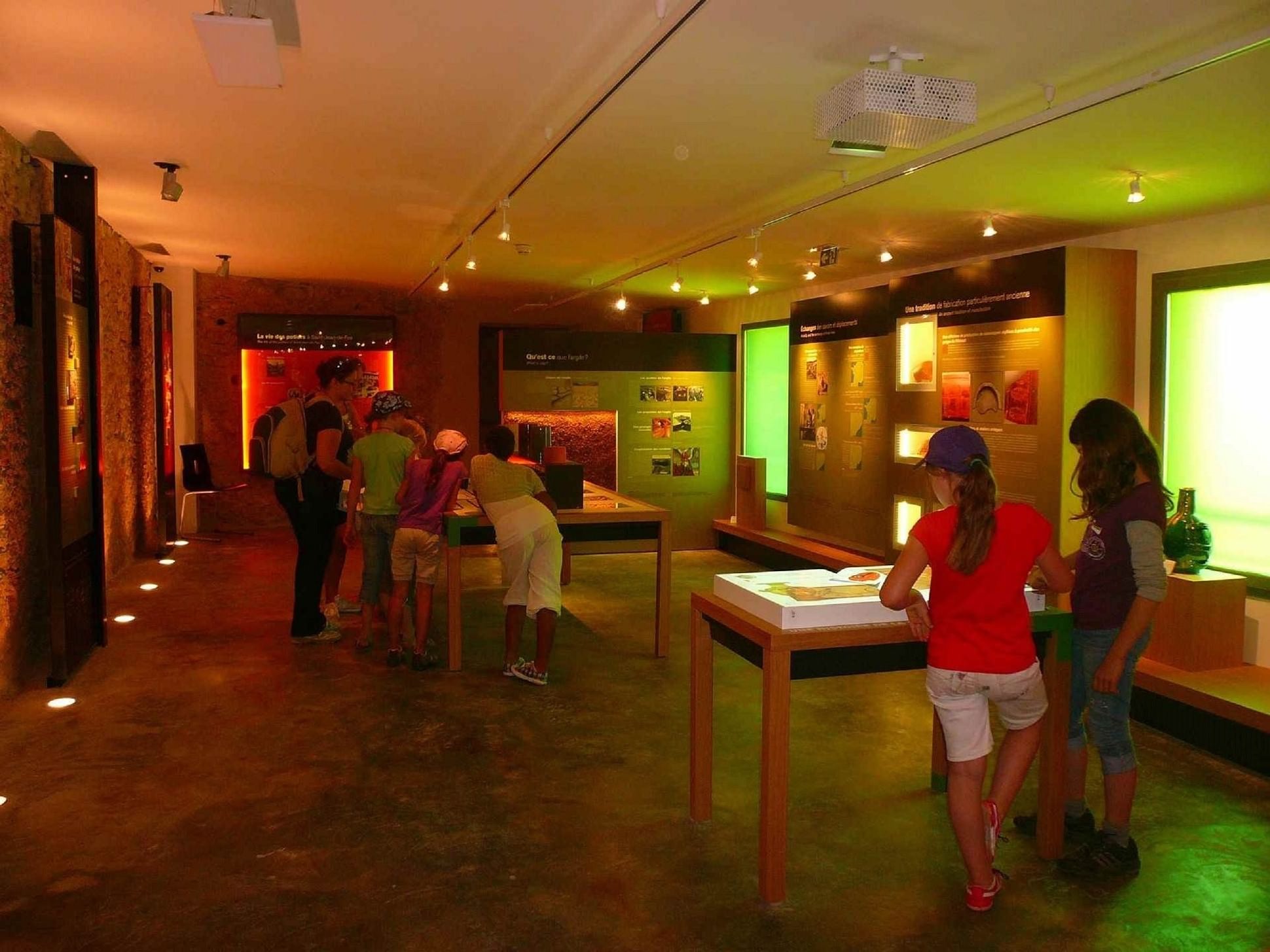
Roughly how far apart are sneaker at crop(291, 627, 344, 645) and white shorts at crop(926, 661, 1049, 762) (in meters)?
4.61

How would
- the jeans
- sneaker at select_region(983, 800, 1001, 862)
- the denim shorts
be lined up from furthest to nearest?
1. the jeans
2. the denim shorts
3. sneaker at select_region(983, 800, 1001, 862)

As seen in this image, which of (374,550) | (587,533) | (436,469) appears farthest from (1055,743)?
(374,550)

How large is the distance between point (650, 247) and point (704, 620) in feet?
17.0

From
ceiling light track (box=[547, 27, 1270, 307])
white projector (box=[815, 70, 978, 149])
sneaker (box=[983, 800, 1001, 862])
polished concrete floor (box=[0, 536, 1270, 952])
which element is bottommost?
polished concrete floor (box=[0, 536, 1270, 952])

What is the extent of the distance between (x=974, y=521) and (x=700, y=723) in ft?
4.66

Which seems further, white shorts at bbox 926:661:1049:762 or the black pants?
the black pants

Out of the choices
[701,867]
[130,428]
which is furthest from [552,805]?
[130,428]

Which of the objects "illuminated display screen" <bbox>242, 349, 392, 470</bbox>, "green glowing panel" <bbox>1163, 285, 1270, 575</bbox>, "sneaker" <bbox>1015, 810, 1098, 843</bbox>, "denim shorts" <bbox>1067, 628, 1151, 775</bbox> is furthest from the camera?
"illuminated display screen" <bbox>242, 349, 392, 470</bbox>

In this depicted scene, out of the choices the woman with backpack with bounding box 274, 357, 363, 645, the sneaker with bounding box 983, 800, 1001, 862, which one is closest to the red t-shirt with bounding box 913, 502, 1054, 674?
the sneaker with bounding box 983, 800, 1001, 862

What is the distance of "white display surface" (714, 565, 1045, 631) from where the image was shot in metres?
3.19

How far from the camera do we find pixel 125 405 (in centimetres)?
884

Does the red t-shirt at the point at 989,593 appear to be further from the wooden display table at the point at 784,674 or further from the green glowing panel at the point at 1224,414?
the green glowing panel at the point at 1224,414

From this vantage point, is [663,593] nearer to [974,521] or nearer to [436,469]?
[436,469]

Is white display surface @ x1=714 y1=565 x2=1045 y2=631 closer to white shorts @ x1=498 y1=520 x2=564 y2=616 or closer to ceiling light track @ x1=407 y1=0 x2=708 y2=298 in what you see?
ceiling light track @ x1=407 y1=0 x2=708 y2=298
